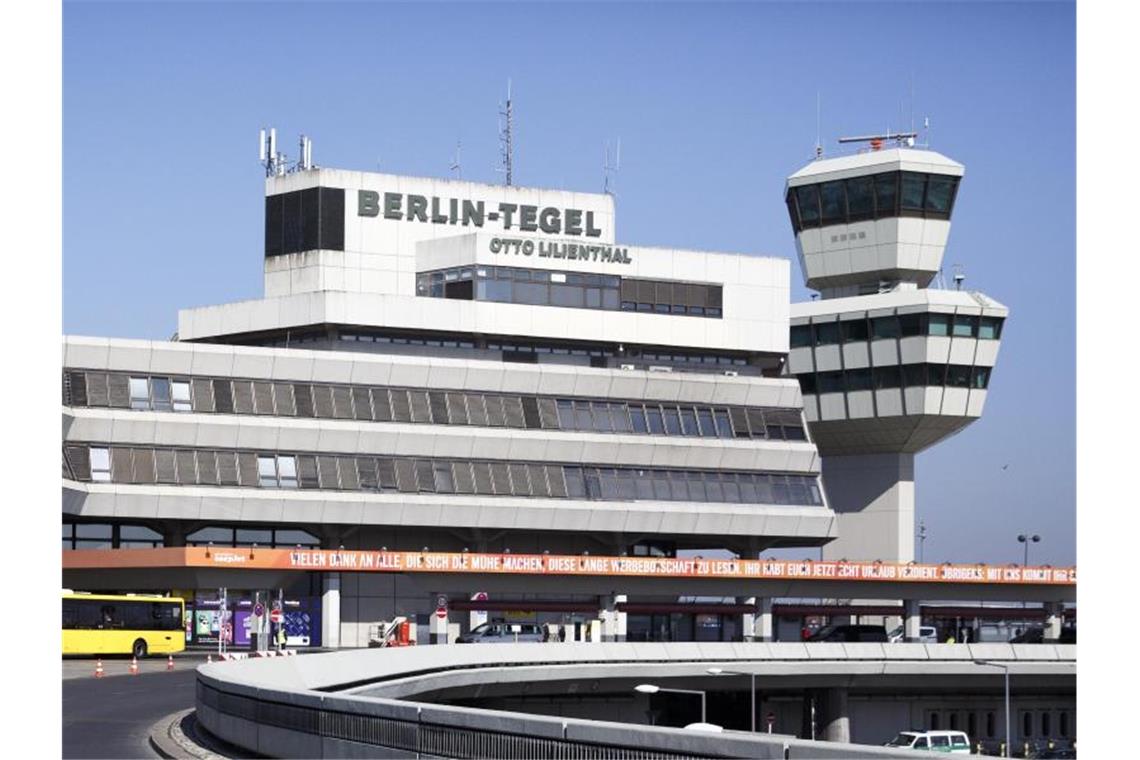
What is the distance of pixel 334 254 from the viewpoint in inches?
4050

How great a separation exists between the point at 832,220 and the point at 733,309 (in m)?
17.4

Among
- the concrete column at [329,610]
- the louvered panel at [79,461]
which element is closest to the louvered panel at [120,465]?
the louvered panel at [79,461]

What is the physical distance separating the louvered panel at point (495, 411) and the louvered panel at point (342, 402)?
25.0 feet

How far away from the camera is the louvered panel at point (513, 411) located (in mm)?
101125

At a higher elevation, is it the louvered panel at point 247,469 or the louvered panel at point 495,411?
the louvered panel at point 495,411

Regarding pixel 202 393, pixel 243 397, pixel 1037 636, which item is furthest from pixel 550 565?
pixel 1037 636

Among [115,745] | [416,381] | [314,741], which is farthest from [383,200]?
[314,741]

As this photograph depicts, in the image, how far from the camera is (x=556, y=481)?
334 feet

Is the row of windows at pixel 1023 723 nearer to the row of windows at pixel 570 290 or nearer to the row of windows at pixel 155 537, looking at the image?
the row of windows at pixel 570 290

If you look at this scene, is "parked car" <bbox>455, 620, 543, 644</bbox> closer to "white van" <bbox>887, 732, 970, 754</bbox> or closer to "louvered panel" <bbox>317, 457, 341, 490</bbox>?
"louvered panel" <bbox>317, 457, 341, 490</bbox>

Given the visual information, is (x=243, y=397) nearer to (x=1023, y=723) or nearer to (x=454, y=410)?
(x=454, y=410)

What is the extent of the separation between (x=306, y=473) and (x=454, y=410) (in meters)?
8.84
